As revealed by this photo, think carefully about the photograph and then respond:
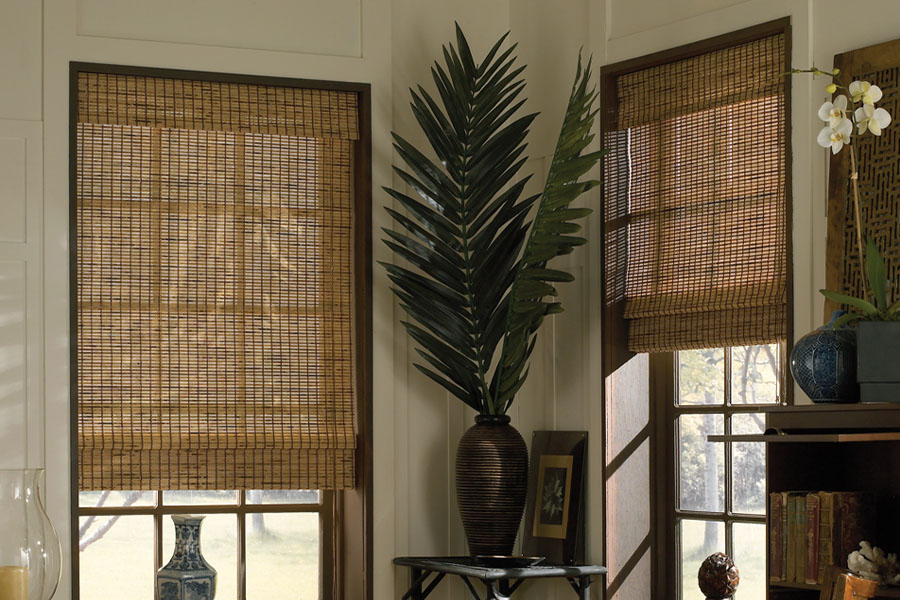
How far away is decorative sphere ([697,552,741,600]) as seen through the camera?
357 centimetres

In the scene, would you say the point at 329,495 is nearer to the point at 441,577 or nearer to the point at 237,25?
the point at 441,577

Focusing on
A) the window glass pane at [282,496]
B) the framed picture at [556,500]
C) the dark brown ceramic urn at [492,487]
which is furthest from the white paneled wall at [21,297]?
the framed picture at [556,500]

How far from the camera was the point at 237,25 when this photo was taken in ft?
14.5

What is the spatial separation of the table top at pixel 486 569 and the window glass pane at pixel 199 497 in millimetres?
712

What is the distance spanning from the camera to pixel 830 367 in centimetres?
300

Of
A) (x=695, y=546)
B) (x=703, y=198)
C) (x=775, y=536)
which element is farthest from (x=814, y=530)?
(x=703, y=198)

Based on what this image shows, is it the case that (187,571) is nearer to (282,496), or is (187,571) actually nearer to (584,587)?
(282,496)

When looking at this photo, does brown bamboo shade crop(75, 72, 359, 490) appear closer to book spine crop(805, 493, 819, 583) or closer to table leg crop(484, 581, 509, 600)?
table leg crop(484, 581, 509, 600)

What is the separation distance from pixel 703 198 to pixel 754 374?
635 mm

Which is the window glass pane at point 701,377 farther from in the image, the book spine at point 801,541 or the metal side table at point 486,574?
→ the book spine at point 801,541

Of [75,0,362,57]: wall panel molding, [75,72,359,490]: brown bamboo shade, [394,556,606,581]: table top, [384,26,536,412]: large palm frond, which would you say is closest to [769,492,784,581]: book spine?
[394,556,606,581]: table top

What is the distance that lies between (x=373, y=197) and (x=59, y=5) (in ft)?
4.40

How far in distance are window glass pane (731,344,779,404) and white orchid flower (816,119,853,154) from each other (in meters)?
1.06

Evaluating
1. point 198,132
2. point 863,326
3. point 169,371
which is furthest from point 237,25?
point 863,326
